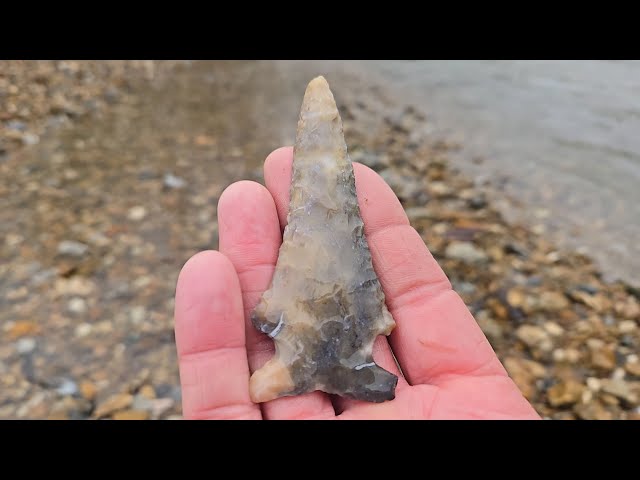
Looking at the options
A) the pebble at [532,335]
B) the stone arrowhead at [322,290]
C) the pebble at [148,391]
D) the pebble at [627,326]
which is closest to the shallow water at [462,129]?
the pebble at [627,326]

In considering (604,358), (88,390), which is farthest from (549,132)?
(88,390)

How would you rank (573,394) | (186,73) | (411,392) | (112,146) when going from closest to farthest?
1. (411,392)
2. (573,394)
3. (112,146)
4. (186,73)

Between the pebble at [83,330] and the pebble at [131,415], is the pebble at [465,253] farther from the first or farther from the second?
the pebble at [83,330]

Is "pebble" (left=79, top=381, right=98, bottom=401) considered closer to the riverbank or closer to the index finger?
the riverbank

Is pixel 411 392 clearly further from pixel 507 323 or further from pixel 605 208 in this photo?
pixel 605 208

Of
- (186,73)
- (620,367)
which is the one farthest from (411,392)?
(186,73)
